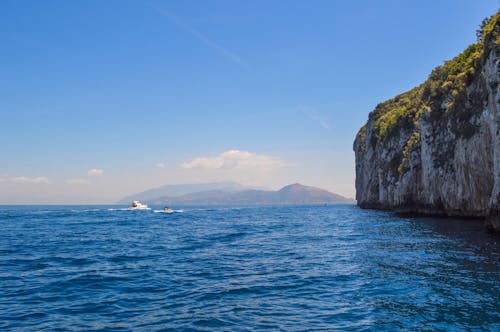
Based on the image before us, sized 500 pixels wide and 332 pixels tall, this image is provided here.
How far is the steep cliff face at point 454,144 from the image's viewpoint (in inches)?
1214

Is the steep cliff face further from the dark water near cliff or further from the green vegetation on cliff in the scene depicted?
the dark water near cliff

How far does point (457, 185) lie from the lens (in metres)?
43.5

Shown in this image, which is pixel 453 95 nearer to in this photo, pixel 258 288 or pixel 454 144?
pixel 454 144

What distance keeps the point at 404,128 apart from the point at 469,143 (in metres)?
36.1

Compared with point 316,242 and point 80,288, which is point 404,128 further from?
point 80,288

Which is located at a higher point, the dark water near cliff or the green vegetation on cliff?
the green vegetation on cliff

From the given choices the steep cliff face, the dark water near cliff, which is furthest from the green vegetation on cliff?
the dark water near cliff

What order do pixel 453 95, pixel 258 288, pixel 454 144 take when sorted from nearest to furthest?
pixel 258 288
pixel 453 95
pixel 454 144

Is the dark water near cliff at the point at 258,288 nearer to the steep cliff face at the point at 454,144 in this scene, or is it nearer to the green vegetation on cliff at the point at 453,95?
the steep cliff face at the point at 454,144

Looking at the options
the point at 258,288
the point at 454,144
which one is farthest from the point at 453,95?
the point at 258,288

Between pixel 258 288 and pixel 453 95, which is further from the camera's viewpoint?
pixel 453 95

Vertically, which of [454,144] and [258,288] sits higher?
[454,144]

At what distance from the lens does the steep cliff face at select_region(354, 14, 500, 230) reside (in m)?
30.8

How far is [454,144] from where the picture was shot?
4684 centimetres
